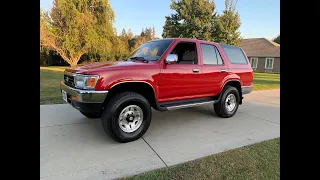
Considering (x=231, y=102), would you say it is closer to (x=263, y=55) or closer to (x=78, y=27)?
(x=78, y=27)

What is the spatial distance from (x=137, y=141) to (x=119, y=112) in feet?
2.32

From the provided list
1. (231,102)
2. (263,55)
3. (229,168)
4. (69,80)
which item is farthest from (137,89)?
(263,55)

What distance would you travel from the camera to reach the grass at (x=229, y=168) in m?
2.73

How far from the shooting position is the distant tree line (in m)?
21.4

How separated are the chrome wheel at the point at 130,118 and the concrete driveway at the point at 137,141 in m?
0.30

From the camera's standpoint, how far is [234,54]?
231 inches

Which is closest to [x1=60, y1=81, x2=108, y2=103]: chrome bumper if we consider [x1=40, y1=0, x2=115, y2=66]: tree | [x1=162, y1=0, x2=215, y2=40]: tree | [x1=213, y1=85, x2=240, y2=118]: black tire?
[x1=213, y1=85, x2=240, y2=118]: black tire

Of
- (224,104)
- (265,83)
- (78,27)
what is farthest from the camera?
(78,27)

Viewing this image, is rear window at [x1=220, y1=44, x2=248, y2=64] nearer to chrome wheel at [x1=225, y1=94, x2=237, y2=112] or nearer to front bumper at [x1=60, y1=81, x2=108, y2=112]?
chrome wheel at [x1=225, y1=94, x2=237, y2=112]

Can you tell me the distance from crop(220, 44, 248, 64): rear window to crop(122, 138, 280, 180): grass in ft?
9.52
